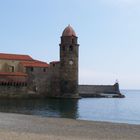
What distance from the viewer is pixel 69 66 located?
6581 centimetres

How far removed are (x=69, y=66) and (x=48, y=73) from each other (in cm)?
377

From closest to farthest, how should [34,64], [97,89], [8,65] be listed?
1. [34,64]
2. [8,65]
3. [97,89]

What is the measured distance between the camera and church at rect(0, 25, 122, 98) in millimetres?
63375

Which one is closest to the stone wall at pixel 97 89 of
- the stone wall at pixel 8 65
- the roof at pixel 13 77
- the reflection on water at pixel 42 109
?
the stone wall at pixel 8 65

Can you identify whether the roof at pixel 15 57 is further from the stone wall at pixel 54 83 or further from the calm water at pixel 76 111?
the calm water at pixel 76 111

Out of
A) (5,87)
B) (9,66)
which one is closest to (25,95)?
(5,87)

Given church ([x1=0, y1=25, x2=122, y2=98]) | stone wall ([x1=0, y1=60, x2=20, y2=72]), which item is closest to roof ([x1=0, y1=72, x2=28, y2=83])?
church ([x1=0, y1=25, x2=122, y2=98])

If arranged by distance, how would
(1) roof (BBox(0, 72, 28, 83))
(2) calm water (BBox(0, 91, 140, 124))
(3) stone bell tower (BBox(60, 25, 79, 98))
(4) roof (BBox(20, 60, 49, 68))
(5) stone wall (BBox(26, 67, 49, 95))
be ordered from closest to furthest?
(2) calm water (BBox(0, 91, 140, 124)) → (1) roof (BBox(0, 72, 28, 83)) → (5) stone wall (BBox(26, 67, 49, 95)) → (3) stone bell tower (BBox(60, 25, 79, 98)) → (4) roof (BBox(20, 60, 49, 68))

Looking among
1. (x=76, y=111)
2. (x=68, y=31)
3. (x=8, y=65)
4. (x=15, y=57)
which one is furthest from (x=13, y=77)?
(x=76, y=111)

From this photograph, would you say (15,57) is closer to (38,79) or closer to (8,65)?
(8,65)

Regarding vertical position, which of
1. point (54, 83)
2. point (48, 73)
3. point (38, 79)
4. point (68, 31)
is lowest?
point (54, 83)

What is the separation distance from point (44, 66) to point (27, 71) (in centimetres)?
308

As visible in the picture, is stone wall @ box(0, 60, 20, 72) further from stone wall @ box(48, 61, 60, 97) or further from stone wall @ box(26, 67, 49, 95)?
stone wall @ box(48, 61, 60, 97)

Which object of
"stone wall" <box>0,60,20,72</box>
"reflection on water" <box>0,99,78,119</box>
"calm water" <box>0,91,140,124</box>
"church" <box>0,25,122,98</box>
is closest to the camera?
"calm water" <box>0,91,140,124</box>
